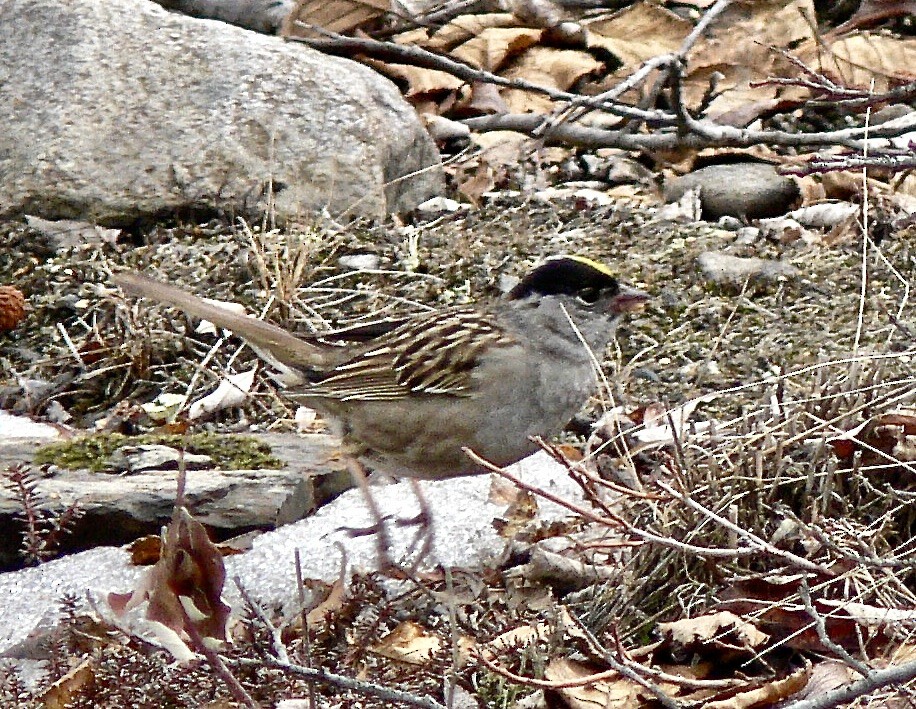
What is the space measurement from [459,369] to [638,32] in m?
4.40

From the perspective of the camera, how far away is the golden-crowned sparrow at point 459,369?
13.8ft

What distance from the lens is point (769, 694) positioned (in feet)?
Result: 10.1

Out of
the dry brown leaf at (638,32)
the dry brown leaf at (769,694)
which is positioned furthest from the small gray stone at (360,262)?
the dry brown leaf at (769,694)

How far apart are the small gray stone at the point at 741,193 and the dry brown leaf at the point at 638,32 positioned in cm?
132

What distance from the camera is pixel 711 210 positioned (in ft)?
22.0

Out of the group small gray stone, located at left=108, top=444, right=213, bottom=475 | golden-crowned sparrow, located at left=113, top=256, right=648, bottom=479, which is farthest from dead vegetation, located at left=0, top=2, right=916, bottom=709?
small gray stone, located at left=108, top=444, right=213, bottom=475

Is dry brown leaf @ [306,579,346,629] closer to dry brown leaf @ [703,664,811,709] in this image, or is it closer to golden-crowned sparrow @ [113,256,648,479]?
golden-crowned sparrow @ [113,256,648,479]

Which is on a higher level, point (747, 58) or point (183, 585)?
point (183, 585)

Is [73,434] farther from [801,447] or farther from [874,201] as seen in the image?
[874,201]

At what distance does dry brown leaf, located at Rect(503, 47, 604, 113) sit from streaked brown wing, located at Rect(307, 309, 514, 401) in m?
3.34

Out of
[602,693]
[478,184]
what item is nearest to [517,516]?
[602,693]

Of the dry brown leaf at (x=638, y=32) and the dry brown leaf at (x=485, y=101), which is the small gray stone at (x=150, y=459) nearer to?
the dry brown leaf at (x=485, y=101)

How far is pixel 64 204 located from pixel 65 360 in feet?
3.12

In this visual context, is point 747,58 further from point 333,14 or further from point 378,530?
point 378,530
